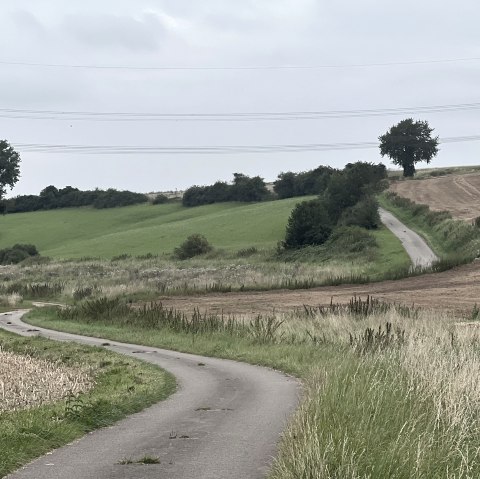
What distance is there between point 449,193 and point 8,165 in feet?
169

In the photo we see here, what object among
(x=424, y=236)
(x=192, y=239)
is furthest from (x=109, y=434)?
(x=192, y=239)

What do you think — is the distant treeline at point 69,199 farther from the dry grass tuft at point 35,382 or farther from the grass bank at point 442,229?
the dry grass tuft at point 35,382

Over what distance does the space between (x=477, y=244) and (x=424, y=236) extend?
15793 mm

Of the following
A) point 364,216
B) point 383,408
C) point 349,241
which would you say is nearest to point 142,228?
point 364,216

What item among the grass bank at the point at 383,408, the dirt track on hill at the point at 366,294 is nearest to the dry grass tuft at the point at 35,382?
the grass bank at the point at 383,408

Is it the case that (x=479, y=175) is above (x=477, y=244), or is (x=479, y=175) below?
above

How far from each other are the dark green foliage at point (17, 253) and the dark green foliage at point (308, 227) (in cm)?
4450

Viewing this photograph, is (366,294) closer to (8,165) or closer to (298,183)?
(8,165)

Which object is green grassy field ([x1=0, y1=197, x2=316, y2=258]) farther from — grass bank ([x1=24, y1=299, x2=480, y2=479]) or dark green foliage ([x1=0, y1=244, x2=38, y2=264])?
grass bank ([x1=24, y1=299, x2=480, y2=479])

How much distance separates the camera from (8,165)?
81.3 m

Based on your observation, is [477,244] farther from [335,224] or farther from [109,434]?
[109,434]

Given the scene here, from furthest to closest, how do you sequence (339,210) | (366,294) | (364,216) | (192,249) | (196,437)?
(192,249), (339,210), (364,216), (366,294), (196,437)

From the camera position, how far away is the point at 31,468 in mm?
9203

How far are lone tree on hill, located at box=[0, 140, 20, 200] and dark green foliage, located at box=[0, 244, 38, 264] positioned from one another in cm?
2378
